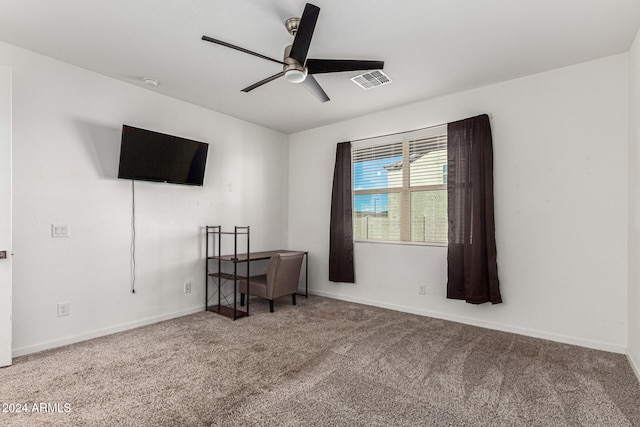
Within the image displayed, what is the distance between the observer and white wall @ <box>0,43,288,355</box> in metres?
2.90

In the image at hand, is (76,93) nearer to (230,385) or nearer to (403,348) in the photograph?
(230,385)

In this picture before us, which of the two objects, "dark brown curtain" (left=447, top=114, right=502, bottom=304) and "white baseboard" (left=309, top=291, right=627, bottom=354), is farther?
"dark brown curtain" (left=447, top=114, right=502, bottom=304)

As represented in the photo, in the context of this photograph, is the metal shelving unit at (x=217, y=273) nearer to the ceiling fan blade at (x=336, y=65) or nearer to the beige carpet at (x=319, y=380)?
the beige carpet at (x=319, y=380)

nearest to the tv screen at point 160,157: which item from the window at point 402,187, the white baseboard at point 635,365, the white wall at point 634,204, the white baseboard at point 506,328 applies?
the window at point 402,187

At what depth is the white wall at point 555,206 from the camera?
2979 millimetres

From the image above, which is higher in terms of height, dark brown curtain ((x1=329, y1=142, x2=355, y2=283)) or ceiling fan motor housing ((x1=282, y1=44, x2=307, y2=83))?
ceiling fan motor housing ((x1=282, y1=44, x2=307, y2=83))

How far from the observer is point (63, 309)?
3.09 m

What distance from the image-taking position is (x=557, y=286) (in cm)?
323

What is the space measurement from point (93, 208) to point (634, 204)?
4.93m

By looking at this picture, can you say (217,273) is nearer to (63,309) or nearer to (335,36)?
(63,309)

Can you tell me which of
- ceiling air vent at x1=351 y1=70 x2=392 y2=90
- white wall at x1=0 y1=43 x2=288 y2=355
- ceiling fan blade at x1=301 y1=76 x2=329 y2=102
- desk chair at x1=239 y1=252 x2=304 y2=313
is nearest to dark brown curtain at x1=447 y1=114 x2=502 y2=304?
ceiling air vent at x1=351 y1=70 x2=392 y2=90

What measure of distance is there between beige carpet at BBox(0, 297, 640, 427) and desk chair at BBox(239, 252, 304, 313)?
659 millimetres

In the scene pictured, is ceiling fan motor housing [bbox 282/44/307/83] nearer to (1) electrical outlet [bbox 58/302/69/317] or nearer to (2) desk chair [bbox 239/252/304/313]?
(2) desk chair [bbox 239/252/304/313]

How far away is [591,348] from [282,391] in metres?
2.87
